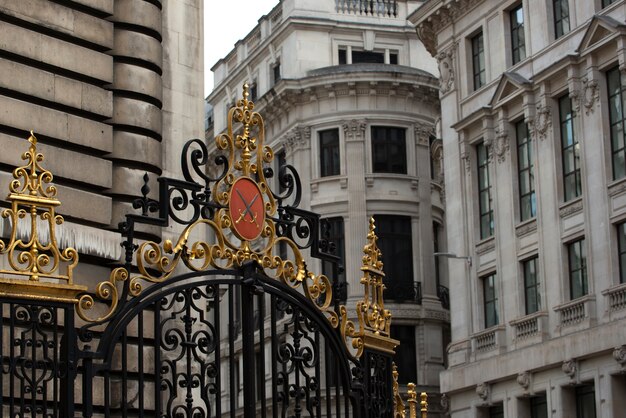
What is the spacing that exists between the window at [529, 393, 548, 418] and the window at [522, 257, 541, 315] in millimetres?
2546

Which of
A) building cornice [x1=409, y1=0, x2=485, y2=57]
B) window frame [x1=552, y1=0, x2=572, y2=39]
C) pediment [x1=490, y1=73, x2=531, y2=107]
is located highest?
building cornice [x1=409, y1=0, x2=485, y2=57]

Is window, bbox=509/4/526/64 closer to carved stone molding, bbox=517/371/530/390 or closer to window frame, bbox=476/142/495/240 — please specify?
window frame, bbox=476/142/495/240

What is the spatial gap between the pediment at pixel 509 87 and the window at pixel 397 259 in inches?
477

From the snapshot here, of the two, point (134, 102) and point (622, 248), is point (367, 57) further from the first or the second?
point (134, 102)

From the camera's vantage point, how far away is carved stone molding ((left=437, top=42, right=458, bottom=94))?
162 feet

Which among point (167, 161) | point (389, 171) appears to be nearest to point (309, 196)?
point (389, 171)

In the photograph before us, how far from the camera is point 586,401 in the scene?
41438 millimetres

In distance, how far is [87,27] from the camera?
1603cm

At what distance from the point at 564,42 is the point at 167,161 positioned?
90.0 feet

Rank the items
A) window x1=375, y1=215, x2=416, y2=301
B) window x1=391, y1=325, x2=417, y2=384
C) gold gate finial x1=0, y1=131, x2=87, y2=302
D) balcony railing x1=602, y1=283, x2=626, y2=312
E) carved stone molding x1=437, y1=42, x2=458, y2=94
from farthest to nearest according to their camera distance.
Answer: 1. window x1=375, y1=215, x2=416, y2=301
2. window x1=391, y1=325, x2=417, y2=384
3. carved stone molding x1=437, y1=42, x2=458, y2=94
4. balcony railing x1=602, y1=283, x2=626, y2=312
5. gold gate finial x1=0, y1=131, x2=87, y2=302

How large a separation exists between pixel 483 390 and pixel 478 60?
10795 millimetres

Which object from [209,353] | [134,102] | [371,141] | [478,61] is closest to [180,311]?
[209,353]

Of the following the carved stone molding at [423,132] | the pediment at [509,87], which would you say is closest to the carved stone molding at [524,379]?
the pediment at [509,87]

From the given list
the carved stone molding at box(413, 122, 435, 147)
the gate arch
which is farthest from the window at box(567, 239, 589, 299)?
the gate arch
